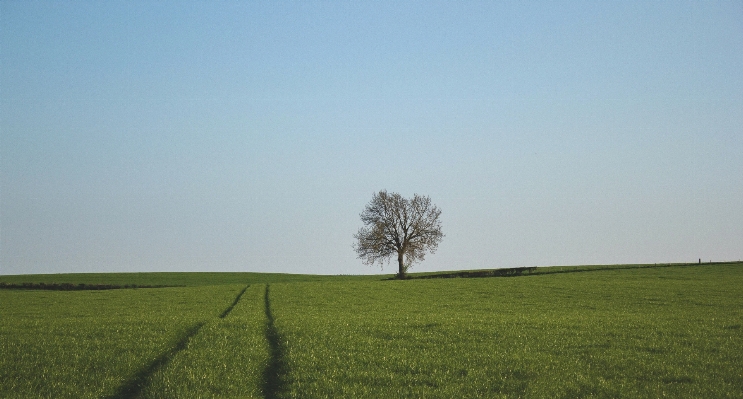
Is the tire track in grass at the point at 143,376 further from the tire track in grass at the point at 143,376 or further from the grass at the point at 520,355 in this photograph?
the grass at the point at 520,355

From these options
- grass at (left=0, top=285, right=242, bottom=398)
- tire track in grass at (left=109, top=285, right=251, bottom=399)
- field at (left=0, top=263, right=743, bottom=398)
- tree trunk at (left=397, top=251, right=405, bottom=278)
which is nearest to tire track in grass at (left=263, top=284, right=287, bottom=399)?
field at (left=0, top=263, right=743, bottom=398)

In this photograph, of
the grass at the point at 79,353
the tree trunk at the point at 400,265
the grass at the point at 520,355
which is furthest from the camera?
the tree trunk at the point at 400,265

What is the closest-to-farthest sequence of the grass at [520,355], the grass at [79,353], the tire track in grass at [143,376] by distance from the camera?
the grass at [520,355]
the tire track in grass at [143,376]
the grass at [79,353]

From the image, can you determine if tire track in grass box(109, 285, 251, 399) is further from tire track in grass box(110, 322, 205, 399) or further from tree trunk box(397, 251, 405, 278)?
tree trunk box(397, 251, 405, 278)

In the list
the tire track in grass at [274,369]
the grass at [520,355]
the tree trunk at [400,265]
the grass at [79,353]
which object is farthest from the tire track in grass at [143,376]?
the tree trunk at [400,265]

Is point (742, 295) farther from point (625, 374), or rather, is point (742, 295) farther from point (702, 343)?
point (625, 374)

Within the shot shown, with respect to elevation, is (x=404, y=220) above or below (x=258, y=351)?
above

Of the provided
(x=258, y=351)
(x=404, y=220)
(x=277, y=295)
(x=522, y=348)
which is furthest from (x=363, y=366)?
(x=404, y=220)

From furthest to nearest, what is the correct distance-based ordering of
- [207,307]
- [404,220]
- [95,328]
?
[404,220] < [207,307] < [95,328]

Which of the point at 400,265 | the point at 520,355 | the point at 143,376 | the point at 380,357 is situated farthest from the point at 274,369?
the point at 400,265

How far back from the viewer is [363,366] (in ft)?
55.0

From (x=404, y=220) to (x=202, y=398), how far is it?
3124 inches

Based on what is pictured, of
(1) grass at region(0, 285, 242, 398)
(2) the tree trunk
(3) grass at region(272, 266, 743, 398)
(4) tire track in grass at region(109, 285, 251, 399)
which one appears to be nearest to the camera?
(3) grass at region(272, 266, 743, 398)

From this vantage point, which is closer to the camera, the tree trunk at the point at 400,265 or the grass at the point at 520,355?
the grass at the point at 520,355
